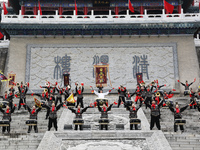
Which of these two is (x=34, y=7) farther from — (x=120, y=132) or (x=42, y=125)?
(x=120, y=132)

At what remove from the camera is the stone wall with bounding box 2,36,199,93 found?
1991cm

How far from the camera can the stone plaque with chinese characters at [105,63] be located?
65.2 feet

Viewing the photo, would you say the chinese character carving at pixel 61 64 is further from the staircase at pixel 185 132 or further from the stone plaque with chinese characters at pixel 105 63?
the staircase at pixel 185 132

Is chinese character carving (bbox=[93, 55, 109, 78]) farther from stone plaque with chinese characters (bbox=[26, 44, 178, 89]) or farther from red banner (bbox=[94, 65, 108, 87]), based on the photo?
red banner (bbox=[94, 65, 108, 87])

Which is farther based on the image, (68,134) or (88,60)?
(88,60)

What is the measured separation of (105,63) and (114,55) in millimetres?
889

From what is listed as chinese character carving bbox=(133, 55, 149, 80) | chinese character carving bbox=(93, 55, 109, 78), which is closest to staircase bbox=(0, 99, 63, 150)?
chinese character carving bbox=(93, 55, 109, 78)

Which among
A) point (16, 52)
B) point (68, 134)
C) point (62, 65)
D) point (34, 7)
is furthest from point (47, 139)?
point (34, 7)

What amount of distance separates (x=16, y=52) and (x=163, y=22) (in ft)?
35.2

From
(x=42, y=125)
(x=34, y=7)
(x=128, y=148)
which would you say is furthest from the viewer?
(x=34, y=7)

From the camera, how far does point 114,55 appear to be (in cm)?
2030

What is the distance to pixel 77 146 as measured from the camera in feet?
29.2

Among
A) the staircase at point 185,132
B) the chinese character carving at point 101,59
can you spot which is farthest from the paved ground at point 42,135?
the chinese character carving at point 101,59

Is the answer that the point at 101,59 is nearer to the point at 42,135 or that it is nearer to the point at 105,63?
the point at 105,63
